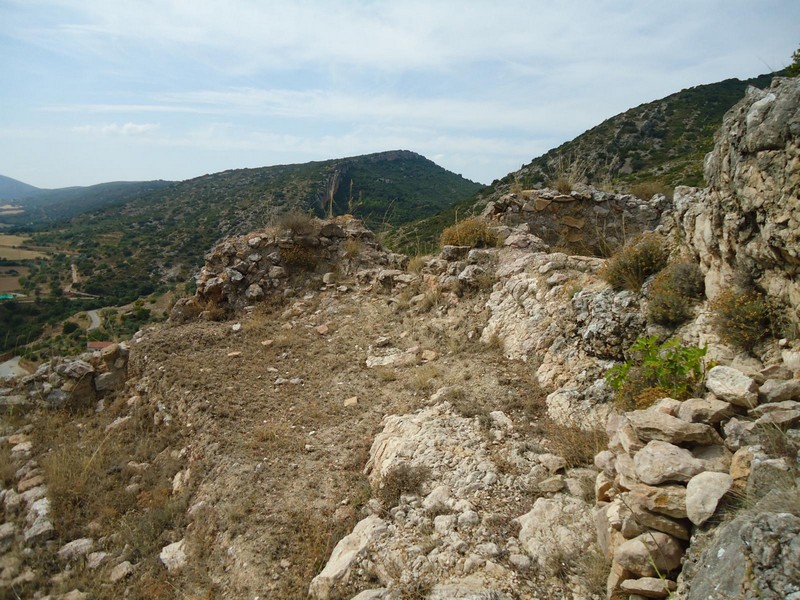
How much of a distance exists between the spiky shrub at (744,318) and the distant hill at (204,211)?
29519 mm

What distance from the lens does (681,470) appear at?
102 inches

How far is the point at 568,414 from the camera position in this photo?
4707 mm

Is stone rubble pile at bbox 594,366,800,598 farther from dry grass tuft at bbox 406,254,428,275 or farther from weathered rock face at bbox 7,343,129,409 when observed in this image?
weathered rock face at bbox 7,343,129,409

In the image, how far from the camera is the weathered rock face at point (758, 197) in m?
3.53

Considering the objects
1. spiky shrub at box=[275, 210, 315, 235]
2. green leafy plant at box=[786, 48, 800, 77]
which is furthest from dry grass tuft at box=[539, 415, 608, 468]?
spiky shrub at box=[275, 210, 315, 235]

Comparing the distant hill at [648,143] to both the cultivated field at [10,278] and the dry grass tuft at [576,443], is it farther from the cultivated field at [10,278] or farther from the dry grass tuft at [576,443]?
the cultivated field at [10,278]

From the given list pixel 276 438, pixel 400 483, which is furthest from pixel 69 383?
pixel 400 483

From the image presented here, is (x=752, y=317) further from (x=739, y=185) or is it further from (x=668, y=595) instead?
(x=668, y=595)

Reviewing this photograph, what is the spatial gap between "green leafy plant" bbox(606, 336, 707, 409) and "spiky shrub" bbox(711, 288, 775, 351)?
1.32ft

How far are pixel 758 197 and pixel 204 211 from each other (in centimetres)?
6237

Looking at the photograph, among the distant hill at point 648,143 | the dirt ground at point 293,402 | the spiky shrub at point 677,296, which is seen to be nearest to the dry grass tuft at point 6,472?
the dirt ground at point 293,402

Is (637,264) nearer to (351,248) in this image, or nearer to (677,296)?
(677,296)

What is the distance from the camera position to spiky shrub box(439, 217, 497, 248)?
912cm

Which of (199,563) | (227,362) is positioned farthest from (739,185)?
(227,362)
